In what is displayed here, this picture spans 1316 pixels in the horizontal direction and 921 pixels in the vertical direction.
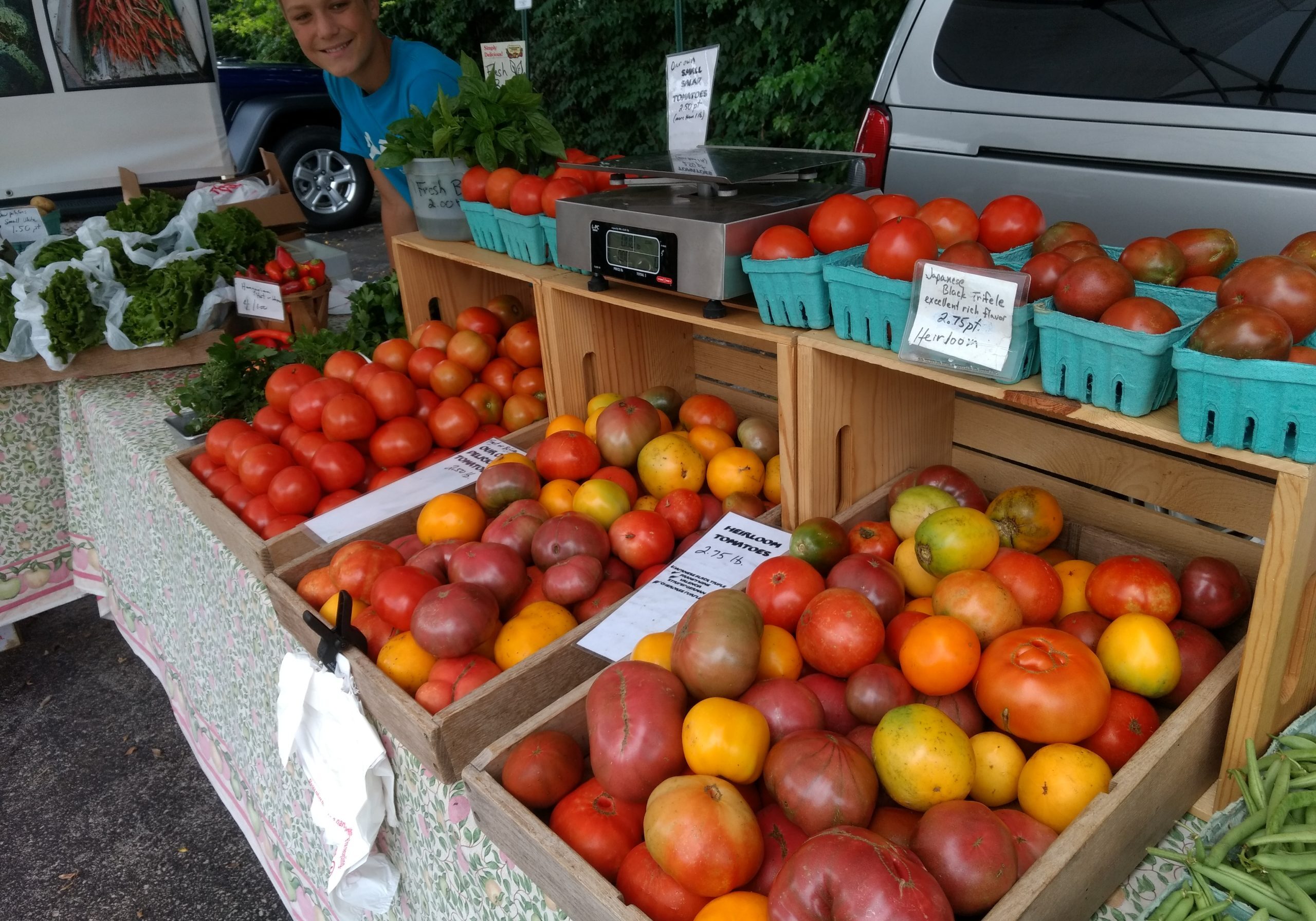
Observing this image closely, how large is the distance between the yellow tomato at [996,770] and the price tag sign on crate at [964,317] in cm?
48

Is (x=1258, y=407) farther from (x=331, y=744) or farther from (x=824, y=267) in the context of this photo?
(x=331, y=744)

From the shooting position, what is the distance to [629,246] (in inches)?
69.1

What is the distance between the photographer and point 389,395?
2328 millimetres

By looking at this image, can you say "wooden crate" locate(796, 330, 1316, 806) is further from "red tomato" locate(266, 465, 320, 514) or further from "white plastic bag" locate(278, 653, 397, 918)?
"red tomato" locate(266, 465, 320, 514)

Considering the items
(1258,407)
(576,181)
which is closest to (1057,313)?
(1258,407)

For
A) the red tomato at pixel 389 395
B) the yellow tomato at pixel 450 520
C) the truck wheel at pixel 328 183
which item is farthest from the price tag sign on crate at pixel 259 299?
the truck wheel at pixel 328 183

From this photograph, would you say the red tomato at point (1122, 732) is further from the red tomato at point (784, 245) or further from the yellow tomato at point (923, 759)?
the red tomato at point (784, 245)

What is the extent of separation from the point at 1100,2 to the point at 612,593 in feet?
7.49

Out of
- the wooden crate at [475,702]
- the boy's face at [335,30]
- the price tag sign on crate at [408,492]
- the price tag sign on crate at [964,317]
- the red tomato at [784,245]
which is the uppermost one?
the boy's face at [335,30]

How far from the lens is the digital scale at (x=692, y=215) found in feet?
5.27

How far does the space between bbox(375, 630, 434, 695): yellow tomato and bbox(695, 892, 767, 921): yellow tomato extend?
667 mm

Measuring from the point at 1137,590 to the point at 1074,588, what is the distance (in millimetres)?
118

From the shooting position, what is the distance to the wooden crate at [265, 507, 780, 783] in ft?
4.45

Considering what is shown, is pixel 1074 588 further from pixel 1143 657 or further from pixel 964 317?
pixel 964 317
